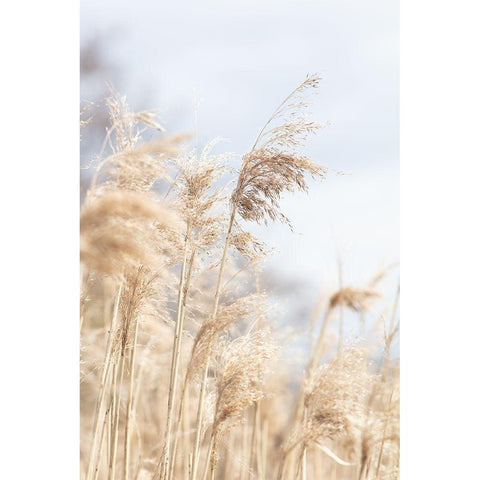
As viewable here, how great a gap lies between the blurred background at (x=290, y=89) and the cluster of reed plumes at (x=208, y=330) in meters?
0.05

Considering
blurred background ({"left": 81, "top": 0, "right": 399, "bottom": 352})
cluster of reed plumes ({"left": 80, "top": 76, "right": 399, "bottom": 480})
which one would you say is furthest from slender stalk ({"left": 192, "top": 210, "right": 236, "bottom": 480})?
blurred background ({"left": 81, "top": 0, "right": 399, "bottom": 352})

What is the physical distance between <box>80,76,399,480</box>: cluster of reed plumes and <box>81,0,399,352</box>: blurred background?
0.05 metres

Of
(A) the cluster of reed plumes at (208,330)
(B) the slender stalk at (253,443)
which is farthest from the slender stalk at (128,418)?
(B) the slender stalk at (253,443)

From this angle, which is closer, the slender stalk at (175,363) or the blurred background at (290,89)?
the slender stalk at (175,363)

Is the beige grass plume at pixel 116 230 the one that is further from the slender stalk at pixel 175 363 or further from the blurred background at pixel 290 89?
the blurred background at pixel 290 89

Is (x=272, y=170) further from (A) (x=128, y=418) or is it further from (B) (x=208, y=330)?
(A) (x=128, y=418)

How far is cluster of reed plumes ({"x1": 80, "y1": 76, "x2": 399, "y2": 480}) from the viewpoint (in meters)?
1.72

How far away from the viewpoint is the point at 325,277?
186 cm

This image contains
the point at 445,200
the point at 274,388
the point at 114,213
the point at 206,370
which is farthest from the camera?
the point at 445,200

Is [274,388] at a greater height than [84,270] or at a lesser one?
lesser

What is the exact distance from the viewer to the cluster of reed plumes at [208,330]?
5.64 feet
